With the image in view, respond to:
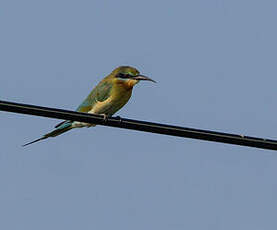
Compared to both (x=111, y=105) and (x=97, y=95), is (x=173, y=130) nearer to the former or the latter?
(x=111, y=105)

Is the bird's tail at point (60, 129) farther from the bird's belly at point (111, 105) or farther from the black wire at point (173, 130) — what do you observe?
the black wire at point (173, 130)

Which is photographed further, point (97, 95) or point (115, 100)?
point (97, 95)

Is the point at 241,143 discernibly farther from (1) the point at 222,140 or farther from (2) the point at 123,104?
(2) the point at 123,104

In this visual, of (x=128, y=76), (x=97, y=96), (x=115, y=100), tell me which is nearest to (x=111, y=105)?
(x=115, y=100)

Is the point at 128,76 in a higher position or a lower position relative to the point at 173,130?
lower

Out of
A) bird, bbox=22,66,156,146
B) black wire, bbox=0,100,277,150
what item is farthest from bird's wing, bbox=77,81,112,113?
black wire, bbox=0,100,277,150

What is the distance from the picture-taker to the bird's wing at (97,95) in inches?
364

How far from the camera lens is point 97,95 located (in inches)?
369

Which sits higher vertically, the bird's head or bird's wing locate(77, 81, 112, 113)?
the bird's head

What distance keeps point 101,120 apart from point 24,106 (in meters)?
0.66

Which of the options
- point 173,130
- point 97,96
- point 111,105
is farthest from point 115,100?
point 173,130

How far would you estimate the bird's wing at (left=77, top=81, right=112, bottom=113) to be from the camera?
9234mm

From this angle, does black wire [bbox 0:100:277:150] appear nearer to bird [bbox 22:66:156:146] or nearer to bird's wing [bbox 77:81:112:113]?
bird [bbox 22:66:156:146]

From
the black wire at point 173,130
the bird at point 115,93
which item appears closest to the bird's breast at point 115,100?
the bird at point 115,93
